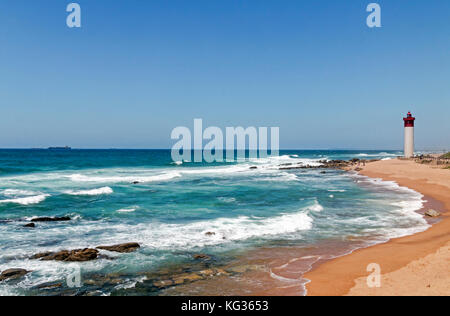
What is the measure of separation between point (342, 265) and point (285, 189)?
62.7 feet

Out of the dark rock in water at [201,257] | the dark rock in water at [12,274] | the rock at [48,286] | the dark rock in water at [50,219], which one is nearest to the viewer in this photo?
the rock at [48,286]

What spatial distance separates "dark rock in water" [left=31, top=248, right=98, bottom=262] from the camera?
34.3ft

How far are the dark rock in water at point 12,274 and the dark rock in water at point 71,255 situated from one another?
1.11 meters

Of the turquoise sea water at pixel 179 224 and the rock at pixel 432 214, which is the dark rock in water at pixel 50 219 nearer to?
the turquoise sea water at pixel 179 224

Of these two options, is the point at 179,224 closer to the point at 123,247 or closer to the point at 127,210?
the point at 123,247

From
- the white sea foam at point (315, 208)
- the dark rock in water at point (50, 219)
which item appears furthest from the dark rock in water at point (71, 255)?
the white sea foam at point (315, 208)

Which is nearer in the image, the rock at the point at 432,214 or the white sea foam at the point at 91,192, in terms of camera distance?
the rock at the point at 432,214

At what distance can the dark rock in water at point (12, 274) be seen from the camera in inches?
354

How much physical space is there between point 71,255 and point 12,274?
1.77m

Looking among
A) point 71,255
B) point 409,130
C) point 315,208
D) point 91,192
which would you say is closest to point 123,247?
point 71,255

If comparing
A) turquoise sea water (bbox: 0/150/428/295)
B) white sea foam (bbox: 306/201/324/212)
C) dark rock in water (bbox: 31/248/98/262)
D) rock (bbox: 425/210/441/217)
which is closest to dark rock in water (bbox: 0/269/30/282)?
turquoise sea water (bbox: 0/150/428/295)
